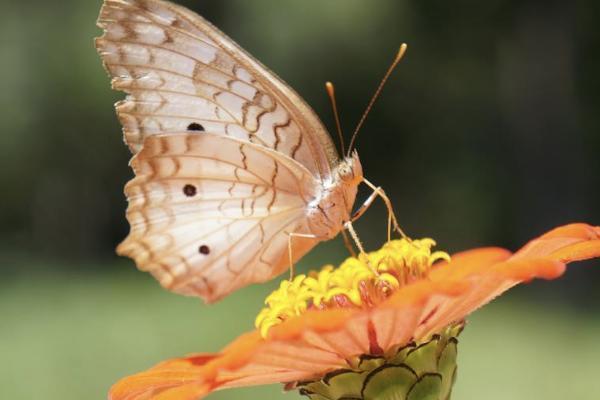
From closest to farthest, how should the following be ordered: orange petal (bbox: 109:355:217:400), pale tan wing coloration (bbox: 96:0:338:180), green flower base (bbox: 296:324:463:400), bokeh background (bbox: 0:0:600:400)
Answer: green flower base (bbox: 296:324:463:400)
orange petal (bbox: 109:355:217:400)
pale tan wing coloration (bbox: 96:0:338:180)
bokeh background (bbox: 0:0:600:400)

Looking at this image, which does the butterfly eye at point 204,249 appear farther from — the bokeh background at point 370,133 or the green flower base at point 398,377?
the bokeh background at point 370,133

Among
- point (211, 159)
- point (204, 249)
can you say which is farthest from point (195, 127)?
point (204, 249)

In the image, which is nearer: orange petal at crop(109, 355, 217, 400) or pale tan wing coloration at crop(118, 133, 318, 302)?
orange petal at crop(109, 355, 217, 400)

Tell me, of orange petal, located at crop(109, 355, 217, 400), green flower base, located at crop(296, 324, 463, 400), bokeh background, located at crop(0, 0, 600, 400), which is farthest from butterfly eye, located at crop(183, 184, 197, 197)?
bokeh background, located at crop(0, 0, 600, 400)

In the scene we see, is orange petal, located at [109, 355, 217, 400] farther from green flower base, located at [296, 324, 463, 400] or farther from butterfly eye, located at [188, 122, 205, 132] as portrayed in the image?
butterfly eye, located at [188, 122, 205, 132]

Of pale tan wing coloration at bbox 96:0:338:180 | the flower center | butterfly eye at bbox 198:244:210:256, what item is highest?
pale tan wing coloration at bbox 96:0:338:180

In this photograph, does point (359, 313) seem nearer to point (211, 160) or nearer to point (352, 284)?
point (352, 284)
